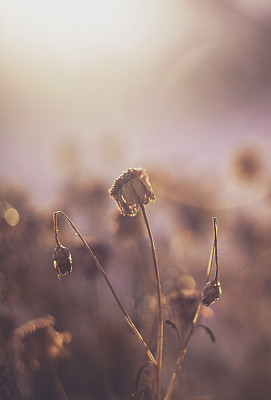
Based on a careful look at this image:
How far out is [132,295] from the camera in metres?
1.96

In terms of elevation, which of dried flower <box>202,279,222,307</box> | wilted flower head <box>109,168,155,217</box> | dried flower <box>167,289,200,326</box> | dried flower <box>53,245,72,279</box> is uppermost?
wilted flower head <box>109,168,155,217</box>

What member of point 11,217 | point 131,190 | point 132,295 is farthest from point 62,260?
point 132,295

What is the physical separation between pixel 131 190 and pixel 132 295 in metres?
1.13

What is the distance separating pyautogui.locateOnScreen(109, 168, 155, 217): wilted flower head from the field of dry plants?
379 millimetres

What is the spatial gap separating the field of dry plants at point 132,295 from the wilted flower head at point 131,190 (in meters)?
0.38

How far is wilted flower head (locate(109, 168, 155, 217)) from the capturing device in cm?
94

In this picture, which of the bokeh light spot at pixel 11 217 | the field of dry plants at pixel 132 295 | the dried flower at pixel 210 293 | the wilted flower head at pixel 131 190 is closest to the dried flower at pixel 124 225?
the field of dry plants at pixel 132 295

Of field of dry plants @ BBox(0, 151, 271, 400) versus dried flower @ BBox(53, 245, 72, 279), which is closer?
dried flower @ BBox(53, 245, 72, 279)

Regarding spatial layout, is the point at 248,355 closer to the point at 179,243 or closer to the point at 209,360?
the point at 209,360

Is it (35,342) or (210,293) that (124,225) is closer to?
(35,342)

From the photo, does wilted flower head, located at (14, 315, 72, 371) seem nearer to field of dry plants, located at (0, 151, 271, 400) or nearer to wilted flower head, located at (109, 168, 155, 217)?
field of dry plants, located at (0, 151, 271, 400)

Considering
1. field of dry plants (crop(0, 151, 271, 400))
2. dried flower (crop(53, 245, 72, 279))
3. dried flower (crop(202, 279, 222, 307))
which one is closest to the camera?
dried flower (crop(202, 279, 222, 307))

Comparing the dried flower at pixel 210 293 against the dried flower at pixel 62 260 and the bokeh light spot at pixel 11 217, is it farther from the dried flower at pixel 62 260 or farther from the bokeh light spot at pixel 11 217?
the bokeh light spot at pixel 11 217

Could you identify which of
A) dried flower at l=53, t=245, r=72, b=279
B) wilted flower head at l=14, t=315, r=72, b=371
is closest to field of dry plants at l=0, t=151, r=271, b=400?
wilted flower head at l=14, t=315, r=72, b=371
